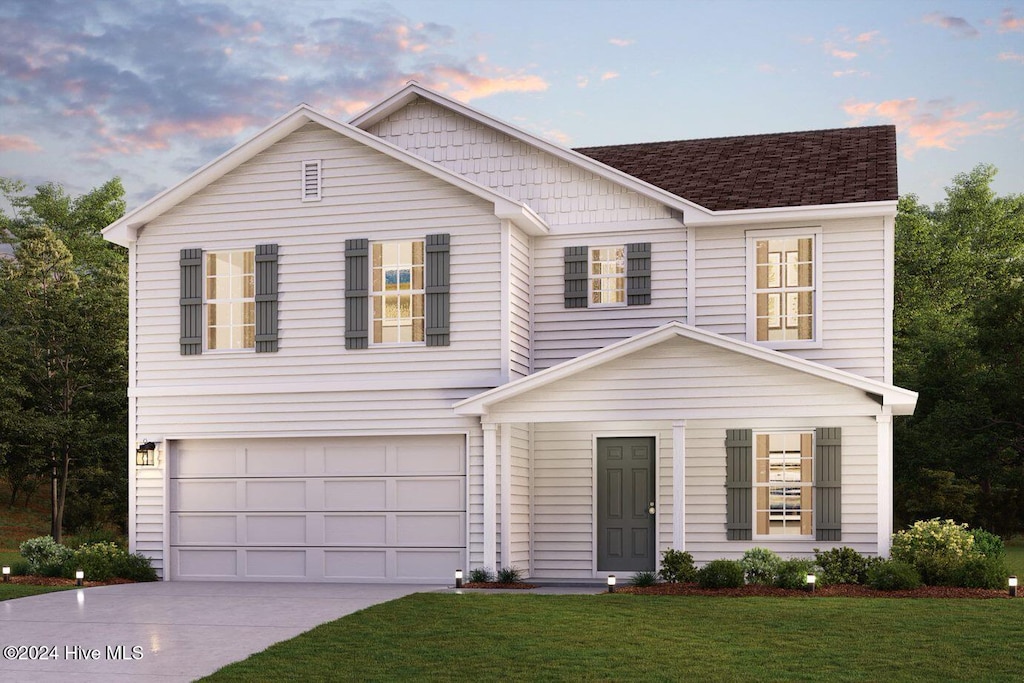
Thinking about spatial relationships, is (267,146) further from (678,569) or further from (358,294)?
(678,569)

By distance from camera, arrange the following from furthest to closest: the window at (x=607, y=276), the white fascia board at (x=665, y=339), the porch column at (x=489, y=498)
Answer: the window at (x=607, y=276) < the porch column at (x=489, y=498) < the white fascia board at (x=665, y=339)

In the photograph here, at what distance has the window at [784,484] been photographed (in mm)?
18500

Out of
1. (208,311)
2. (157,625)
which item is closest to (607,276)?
(208,311)

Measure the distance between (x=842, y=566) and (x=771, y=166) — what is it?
7.36 m

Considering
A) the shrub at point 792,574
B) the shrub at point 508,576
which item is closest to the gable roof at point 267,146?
the shrub at point 508,576

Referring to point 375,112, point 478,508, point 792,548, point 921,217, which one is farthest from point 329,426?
point 921,217

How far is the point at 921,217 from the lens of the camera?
141 feet

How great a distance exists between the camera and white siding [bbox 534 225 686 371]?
63.8ft

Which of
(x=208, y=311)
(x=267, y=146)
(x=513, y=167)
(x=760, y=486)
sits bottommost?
(x=760, y=486)

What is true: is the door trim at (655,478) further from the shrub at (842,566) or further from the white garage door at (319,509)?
the shrub at (842,566)

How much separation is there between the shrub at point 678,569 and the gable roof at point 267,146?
18.3 ft

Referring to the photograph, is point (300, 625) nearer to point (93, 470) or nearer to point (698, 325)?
point (698, 325)

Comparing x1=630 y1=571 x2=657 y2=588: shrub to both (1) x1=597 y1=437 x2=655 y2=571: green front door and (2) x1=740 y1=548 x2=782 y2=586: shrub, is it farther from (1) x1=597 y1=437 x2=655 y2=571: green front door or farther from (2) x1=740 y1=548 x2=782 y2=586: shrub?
(1) x1=597 y1=437 x2=655 y2=571: green front door

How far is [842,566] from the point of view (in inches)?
660
